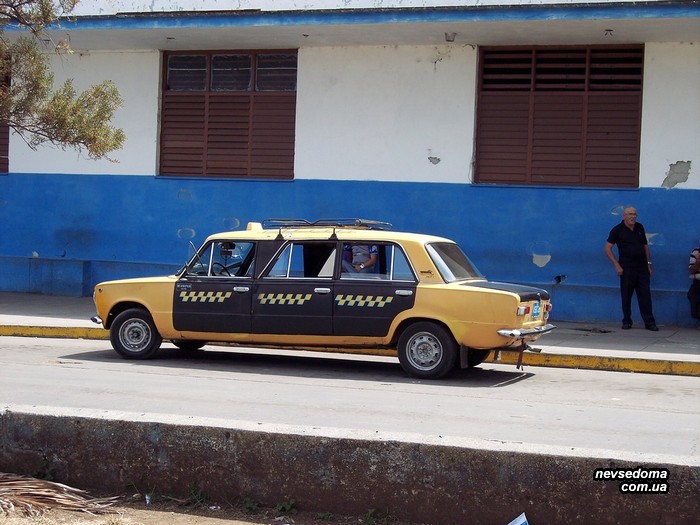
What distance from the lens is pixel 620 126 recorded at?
16.4 meters

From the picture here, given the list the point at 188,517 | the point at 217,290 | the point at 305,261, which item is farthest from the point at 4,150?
the point at 188,517

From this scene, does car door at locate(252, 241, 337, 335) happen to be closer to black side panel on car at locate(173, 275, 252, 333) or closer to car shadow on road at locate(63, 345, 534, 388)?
black side panel on car at locate(173, 275, 252, 333)

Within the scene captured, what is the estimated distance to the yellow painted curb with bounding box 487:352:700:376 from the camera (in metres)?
11.9

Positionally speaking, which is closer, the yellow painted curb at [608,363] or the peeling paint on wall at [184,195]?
the yellow painted curb at [608,363]

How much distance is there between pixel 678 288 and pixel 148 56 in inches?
411

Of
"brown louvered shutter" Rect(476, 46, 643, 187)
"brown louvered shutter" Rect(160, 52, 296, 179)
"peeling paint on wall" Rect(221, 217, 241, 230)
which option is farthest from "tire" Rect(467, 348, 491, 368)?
"peeling paint on wall" Rect(221, 217, 241, 230)

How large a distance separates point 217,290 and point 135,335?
4.14 ft

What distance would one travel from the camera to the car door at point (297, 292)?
11.0m

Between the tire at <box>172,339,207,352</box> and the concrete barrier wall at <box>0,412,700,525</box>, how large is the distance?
590cm

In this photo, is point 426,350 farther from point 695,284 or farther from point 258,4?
point 258,4

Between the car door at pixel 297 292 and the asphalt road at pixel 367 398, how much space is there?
0.55m

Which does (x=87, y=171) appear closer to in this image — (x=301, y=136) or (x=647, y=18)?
(x=301, y=136)

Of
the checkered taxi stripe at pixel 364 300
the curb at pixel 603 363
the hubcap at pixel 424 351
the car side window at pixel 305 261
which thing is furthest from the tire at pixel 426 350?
the curb at pixel 603 363

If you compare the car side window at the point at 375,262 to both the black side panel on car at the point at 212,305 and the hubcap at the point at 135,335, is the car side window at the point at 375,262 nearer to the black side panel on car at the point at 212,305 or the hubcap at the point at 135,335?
the black side panel on car at the point at 212,305
